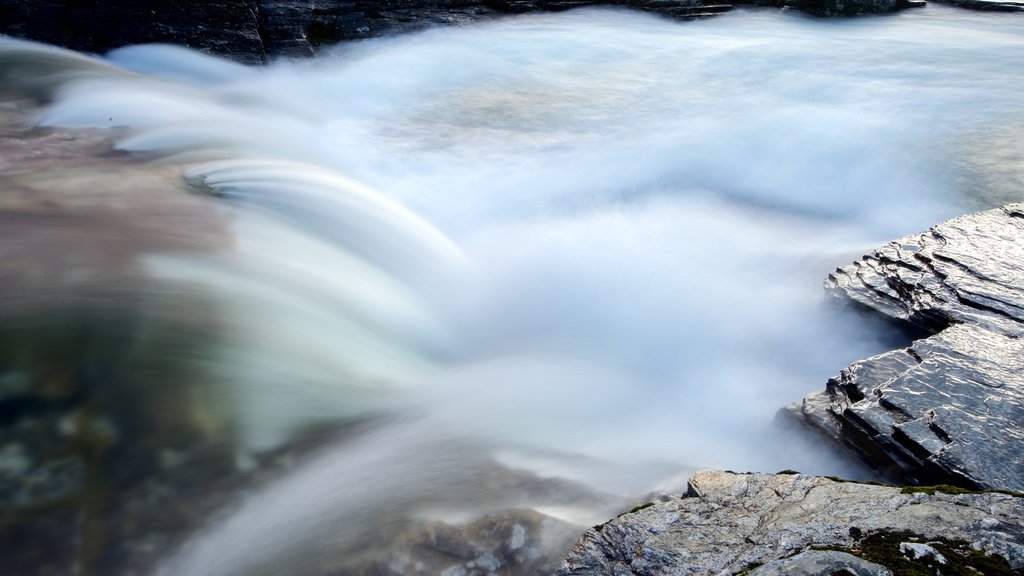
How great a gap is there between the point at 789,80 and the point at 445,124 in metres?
4.33

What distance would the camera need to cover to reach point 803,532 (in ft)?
8.06

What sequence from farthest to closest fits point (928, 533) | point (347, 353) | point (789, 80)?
point (789, 80)
point (347, 353)
point (928, 533)

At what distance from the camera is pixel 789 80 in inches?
357

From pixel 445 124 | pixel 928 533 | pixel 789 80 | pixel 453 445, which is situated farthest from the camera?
pixel 789 80

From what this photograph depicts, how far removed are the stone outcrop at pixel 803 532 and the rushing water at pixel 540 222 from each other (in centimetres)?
60

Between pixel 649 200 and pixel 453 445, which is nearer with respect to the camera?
pixel 453 445

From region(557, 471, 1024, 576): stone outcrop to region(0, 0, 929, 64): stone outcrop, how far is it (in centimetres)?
872

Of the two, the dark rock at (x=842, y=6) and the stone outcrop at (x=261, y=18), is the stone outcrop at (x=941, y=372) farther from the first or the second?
the dark rock at (x=842, y=6)

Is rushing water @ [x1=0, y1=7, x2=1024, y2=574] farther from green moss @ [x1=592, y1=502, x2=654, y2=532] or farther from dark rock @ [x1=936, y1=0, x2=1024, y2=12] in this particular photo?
dark rock @ [x1=936, y1=0, x2=1024, y2=12]

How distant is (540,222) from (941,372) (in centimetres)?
361

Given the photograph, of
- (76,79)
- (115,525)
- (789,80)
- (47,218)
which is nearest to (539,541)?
(115,525)

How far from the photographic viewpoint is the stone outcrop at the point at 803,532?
219 cm

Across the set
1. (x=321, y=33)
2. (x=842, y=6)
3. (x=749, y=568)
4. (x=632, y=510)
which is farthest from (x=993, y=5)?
(x=749, y=568)

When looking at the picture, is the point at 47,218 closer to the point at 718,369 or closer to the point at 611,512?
the point at 611,512
